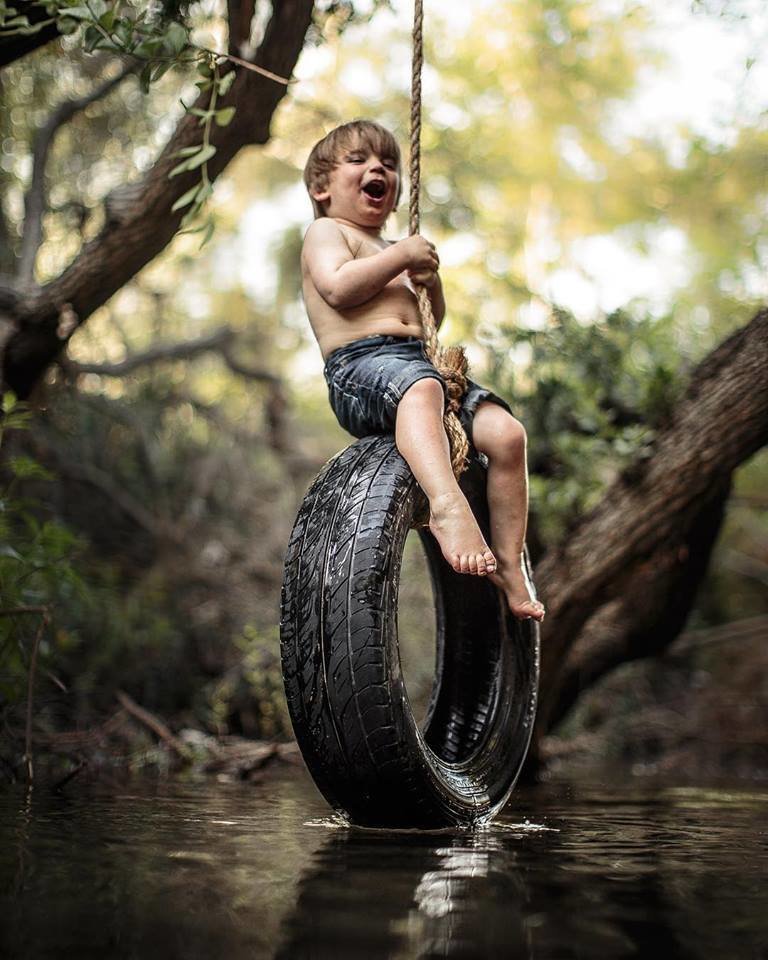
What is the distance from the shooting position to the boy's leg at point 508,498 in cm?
273

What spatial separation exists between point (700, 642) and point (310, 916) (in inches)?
210

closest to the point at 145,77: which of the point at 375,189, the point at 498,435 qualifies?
the point at 375,189

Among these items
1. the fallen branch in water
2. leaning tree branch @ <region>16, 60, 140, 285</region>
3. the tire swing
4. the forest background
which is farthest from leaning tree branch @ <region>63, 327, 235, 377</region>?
the tire swing

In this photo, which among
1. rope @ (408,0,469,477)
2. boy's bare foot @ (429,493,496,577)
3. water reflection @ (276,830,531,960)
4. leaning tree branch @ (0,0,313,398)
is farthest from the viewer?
leaning tree branch @ (0,0,313,398)

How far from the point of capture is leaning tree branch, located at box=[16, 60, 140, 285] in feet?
15.1

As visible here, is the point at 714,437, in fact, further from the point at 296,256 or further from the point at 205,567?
the point at 296,256

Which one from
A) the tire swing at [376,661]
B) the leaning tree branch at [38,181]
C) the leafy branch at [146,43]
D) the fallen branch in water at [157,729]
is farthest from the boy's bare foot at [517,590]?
the leaning tree branch at [38,181]

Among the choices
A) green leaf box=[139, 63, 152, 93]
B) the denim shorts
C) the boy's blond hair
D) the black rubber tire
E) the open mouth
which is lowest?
the black rubber tire

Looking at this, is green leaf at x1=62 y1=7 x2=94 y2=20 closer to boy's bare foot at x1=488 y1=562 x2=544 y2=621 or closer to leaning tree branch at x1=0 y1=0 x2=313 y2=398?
leaning tree branch at x1=0 y1=0 x2=313 y2=398

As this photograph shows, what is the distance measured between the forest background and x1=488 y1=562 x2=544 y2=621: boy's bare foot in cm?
121

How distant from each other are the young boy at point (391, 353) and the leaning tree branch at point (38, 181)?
213 centimetres

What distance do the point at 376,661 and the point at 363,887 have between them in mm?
701

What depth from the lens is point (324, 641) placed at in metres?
2.28

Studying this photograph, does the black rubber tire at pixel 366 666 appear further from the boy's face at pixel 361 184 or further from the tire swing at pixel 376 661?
the boy's face at pixel 361 184
